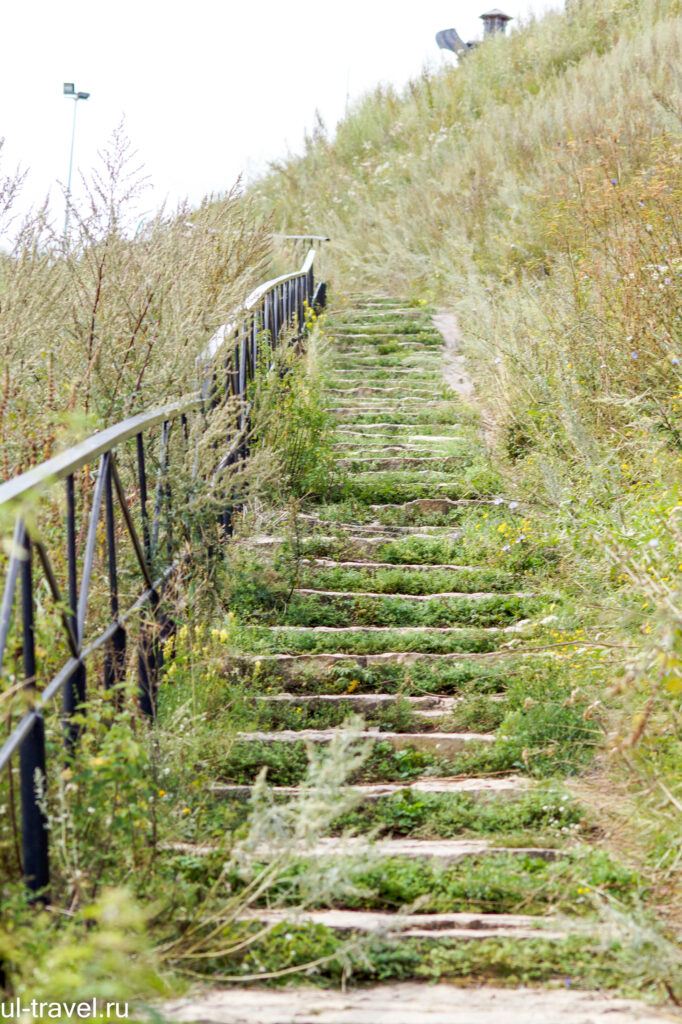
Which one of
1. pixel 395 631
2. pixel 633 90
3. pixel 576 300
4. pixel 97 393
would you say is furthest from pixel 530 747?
pixel 633 90

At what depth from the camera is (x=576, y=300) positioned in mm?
7270

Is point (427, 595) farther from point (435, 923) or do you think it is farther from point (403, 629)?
point (435, 923)

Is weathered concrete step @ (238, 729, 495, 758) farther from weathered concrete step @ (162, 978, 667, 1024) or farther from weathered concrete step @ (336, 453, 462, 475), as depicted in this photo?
weathered concrete step @ (336, 453, 462, 475)

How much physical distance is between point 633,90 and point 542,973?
462 inches

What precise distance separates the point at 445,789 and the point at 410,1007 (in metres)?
1.27

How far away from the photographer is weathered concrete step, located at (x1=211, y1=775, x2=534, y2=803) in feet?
11.2

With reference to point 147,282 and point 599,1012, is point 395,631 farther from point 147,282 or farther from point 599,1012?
point 599,1012

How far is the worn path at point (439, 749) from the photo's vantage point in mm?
2408

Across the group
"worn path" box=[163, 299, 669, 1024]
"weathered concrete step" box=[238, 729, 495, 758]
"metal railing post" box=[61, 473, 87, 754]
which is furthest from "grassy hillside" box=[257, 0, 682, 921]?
"metal railing post" box=[61, 473, 87, 754]

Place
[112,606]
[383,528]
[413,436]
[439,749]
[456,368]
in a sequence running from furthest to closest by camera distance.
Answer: [456,368] → [413,436] → [383,528] → [439,749] → [112,606]

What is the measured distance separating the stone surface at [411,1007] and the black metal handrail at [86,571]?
1.62ft

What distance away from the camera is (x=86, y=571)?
2672 mm

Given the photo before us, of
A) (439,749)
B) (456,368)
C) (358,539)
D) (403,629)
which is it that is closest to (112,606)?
(439,749)


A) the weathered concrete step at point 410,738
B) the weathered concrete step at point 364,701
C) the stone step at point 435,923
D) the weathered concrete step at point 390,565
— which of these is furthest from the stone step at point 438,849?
the weathered concrete step at point 390,565
